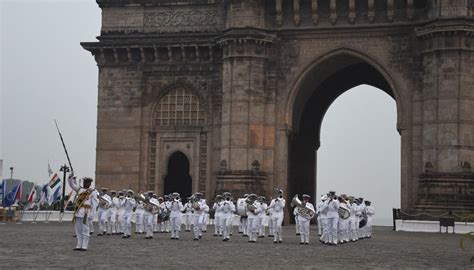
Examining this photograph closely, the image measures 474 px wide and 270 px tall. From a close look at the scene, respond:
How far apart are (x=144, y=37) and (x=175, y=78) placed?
2.53m

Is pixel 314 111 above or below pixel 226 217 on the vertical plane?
above

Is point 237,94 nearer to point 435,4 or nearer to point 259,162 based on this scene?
point 259,162

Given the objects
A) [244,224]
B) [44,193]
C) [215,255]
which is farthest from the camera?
[44,193]

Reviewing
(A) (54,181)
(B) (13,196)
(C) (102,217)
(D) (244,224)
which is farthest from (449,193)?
(B) (13,196)

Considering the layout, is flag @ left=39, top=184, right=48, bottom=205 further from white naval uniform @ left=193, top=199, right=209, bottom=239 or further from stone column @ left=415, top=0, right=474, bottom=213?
stone column @ left=415, top=0, right=474, bottom=213

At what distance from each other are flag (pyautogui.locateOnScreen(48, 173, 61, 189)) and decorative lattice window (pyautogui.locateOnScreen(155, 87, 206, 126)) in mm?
5901

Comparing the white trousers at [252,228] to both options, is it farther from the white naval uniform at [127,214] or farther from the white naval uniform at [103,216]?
the white naval uniform at [103,216]

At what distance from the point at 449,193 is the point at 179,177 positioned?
14.8 metres

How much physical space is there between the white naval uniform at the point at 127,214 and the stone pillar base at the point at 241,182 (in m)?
9.58

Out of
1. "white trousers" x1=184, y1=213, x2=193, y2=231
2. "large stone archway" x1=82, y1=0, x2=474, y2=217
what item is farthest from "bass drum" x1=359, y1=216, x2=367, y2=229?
"white trousers" x1=184, y1=213, x2=193, y2=231

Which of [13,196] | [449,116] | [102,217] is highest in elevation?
[449,116]

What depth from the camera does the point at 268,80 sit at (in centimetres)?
4184

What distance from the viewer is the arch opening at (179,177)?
45.7 meters

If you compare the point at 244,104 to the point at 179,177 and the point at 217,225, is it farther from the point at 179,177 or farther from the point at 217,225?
the point at 217,225
